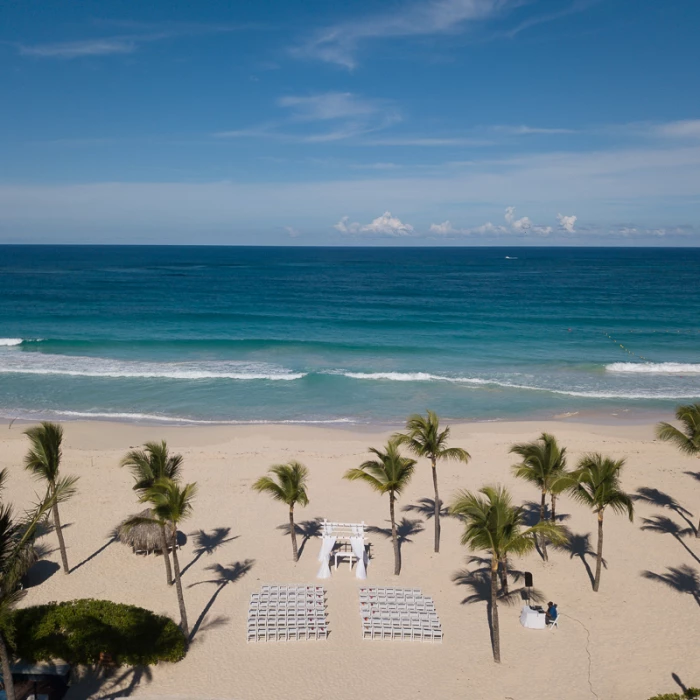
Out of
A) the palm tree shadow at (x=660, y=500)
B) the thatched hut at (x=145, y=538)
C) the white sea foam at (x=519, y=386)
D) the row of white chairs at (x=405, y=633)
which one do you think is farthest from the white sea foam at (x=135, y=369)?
the row of white chairs at (x=405, y=633)

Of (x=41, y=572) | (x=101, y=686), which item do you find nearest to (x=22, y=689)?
(x=101, y=686)

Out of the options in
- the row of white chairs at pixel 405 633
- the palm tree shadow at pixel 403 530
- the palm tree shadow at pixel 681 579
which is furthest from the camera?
the palm tree shadow at pixel 403 530

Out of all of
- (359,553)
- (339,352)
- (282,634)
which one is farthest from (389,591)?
(339,352)

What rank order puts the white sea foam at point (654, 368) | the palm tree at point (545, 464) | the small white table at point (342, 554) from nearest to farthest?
1. the palm tree at point (545, 464)
2. the small white table at point (342, 554)
3. the white sea foam at point (654, 368)

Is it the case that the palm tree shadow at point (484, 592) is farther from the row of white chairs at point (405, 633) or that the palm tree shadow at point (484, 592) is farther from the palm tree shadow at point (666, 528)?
the palm tree shadow at point (666, 528)

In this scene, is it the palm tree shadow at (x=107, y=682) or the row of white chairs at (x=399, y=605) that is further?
the row of white chairs at (x=399, y=605)

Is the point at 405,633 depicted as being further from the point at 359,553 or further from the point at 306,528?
the point at 306,528

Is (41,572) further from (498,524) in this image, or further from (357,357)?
(357,357)
